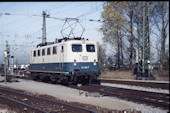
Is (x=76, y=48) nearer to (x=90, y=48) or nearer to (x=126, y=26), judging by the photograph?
(x=90, y=48)

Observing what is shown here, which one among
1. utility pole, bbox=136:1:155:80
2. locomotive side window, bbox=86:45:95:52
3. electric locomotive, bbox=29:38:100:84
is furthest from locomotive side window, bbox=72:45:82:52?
utility pole, bbox=136:1:155:80

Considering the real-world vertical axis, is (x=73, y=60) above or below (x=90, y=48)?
below

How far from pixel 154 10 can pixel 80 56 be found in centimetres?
1746

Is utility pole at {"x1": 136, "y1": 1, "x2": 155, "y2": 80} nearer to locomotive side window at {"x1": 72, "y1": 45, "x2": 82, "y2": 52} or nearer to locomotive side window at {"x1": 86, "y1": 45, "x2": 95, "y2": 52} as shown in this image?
locomotive side window at {"x1": 86, "y1": 45, "x2": 95, "y2": 52}

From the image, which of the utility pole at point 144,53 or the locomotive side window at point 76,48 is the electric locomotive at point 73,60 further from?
the utility pole at point 144,53

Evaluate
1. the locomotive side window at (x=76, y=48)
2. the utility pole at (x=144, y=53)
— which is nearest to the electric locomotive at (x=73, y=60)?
the locomotive side window at (x=76, y=48)

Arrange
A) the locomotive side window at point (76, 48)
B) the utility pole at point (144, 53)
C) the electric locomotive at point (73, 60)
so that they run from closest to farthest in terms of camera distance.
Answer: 1. the electric locomotive at point (73, 60)
2. the locomotive side window at point (76, 48)
3. the utility pole at point (144, 53)

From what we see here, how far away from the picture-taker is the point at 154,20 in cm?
3041

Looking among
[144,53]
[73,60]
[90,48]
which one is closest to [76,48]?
[73,60]

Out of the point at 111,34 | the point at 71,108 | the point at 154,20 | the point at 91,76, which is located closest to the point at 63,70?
the point at 91,76

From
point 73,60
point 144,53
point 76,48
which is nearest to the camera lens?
point 73,60

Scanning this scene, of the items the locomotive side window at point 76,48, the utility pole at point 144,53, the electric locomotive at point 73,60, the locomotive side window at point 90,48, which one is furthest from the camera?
Result: the utility pole at point 144,53

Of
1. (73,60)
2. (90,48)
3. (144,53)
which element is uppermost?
(90,48)

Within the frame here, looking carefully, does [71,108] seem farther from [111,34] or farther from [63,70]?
[111,34]
